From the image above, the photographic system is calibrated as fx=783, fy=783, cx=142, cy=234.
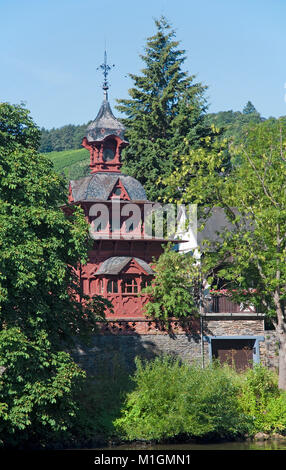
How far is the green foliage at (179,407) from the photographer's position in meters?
26.7

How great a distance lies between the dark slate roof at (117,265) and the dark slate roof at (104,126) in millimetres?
7354

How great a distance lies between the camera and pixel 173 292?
106 ft

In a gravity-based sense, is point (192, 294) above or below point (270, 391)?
above

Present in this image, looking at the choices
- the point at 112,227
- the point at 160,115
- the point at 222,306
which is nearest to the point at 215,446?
the point at 222,306

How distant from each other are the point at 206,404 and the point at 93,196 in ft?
51.4

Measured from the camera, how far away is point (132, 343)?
31953 mm

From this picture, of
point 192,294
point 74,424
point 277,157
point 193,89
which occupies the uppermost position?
point 193,89

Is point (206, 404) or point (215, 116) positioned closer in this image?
point (206, 404)

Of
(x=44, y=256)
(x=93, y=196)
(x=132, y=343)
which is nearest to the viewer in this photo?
(x=44, y=256)

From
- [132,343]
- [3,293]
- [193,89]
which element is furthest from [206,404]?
[193,89]

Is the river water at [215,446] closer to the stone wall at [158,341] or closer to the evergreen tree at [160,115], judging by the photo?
the stone wall at [158,341]

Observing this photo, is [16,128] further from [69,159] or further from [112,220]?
[69,159]

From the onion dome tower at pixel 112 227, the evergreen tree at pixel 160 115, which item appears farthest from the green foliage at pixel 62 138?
the onion dome tower at pixel 112 227

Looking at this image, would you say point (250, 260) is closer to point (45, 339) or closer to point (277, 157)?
point (277, 157)
